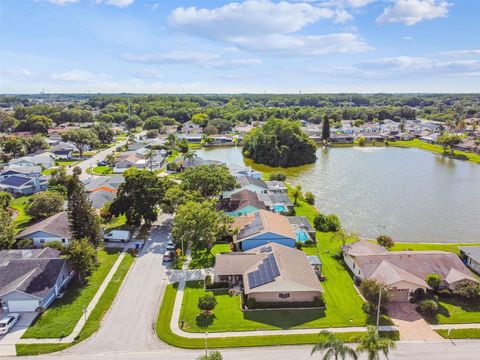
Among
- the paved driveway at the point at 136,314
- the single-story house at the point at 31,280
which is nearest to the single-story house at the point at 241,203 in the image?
the paved driveway at the point at 136,314

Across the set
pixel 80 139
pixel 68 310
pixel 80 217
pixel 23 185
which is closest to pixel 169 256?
pixel 80 217

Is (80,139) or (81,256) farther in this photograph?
(80,139)

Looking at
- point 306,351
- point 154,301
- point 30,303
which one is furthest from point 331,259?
point 30,303

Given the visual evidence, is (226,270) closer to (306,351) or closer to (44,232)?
(306,351)

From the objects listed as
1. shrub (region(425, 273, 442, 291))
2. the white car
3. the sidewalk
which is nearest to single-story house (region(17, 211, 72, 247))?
the sidewalk

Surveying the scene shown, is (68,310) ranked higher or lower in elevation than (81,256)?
lower

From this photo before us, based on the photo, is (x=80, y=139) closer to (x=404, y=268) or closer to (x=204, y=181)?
(x=204, y=181)

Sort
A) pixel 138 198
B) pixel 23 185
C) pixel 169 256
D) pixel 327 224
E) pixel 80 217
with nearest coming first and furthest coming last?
pixel 80 217, pixel 169 256, pixel 138 198, pixel 327 224, pixel 23 185
